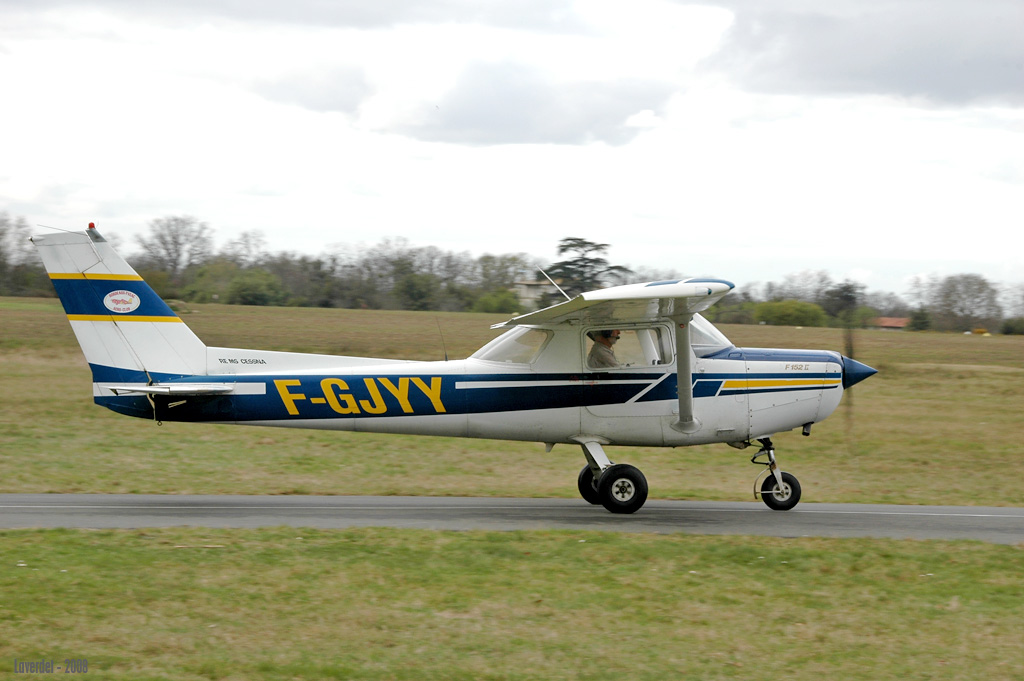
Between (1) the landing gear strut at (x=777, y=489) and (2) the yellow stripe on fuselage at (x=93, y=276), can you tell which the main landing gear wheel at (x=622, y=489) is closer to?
(1) the landing gear strut at (x=777, y=489)

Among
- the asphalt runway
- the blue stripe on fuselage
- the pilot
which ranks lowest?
the asphalt runway

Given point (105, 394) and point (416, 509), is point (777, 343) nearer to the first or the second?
point (416, 509)

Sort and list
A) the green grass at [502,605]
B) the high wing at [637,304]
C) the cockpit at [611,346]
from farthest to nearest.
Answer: the cockpit at [611,346] → the high wing at [637,304] → the green grass at [502,605]

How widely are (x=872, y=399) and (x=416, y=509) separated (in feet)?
51.0

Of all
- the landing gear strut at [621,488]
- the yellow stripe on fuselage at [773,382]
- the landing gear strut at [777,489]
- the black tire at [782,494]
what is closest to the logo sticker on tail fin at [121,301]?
the landing gear strut at [621,488]

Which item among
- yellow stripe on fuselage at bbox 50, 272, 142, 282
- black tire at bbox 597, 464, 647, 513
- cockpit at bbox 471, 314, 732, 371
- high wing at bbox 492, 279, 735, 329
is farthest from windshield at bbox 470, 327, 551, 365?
yellow stripe on fuselage at bbox 50, 272, 142, 282

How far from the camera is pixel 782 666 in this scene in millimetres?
5812

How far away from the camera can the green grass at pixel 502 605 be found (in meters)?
5.76

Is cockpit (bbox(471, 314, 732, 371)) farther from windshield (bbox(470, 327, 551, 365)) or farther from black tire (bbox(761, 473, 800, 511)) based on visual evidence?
black tire (bbox(761, 473, 800, 511))

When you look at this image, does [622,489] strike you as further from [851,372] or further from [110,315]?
[110,315]

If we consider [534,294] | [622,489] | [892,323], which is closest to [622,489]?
[622,489]

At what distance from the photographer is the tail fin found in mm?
10422

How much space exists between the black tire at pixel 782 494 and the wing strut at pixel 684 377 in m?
1.34

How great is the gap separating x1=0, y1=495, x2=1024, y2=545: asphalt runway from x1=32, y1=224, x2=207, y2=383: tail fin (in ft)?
5.47
